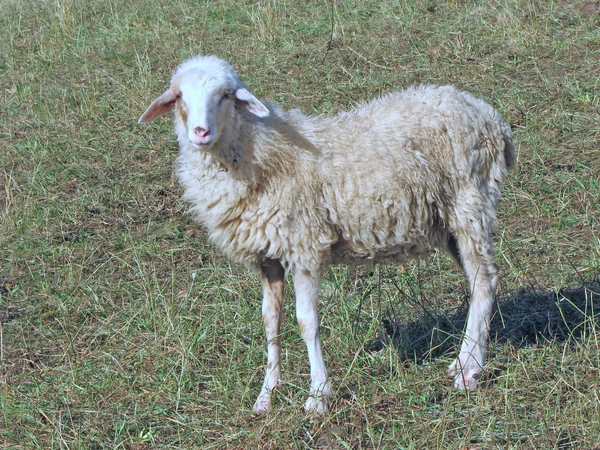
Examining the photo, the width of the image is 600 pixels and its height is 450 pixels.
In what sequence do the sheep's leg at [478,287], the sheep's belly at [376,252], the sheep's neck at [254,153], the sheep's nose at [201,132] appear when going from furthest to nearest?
the sheep's leg at [478,287]
the sheep's belly at [376,252]
the sheep's neck at [254,153]
the sheep's nose at [201,132]

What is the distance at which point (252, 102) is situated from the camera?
13.1 ft

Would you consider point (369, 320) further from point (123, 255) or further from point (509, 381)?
point (123, 255)

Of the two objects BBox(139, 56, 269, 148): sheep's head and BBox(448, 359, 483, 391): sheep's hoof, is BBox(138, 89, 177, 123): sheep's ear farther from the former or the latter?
BBox(448, 359, 483, 391): sheep's hoof

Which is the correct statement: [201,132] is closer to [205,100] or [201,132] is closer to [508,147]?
[205,100]

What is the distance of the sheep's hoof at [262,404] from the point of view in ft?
12.8

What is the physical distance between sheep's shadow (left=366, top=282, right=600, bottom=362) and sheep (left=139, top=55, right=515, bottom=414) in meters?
0.28

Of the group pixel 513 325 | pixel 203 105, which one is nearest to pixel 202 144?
pixel 203 105

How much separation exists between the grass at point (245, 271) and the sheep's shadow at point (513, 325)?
0.02 m

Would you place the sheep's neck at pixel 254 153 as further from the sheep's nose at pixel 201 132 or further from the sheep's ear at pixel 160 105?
the sheep's ear at pixel 160 105

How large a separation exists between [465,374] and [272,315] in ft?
3.16

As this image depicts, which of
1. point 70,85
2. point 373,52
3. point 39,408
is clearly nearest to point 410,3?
point 373,52

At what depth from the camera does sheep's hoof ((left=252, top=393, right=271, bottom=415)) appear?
154 inches

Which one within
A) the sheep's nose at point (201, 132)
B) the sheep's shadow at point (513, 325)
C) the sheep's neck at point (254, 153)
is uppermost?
the sheep's nose at point (201, 132)

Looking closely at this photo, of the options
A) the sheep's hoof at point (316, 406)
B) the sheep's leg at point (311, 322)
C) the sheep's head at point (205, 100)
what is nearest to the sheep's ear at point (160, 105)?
the sheep's head at point (205, 100)
